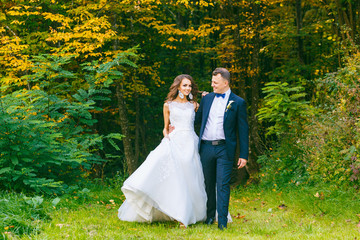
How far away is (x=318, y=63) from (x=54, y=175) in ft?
36.5

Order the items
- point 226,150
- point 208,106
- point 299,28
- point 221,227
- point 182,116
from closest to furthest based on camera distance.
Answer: point 221,227
point 226,150
point 208,106
point 182,116
point 299,28

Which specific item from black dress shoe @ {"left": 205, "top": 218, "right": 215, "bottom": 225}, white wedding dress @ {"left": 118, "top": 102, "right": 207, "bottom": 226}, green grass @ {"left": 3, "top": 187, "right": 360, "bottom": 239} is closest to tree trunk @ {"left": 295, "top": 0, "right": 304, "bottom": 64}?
green grass @ {"left": 3, "top": 187, "right": 360, "bottom": 239}

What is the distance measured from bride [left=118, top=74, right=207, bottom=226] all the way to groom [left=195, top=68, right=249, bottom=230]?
0.17 metres

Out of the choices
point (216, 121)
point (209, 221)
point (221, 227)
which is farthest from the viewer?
point (209, 221)

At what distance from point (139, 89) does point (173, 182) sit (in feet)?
33.4

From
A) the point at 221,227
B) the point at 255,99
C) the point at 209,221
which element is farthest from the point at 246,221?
the point at 255,99

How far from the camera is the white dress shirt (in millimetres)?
6000

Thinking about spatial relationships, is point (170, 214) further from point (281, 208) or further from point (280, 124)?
point (280, 124)

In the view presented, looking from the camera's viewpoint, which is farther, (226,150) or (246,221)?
(246,221)

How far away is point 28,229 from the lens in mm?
5152

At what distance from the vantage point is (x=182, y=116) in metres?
6.54

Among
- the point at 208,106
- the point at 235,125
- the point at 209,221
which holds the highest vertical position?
the point at 208,106

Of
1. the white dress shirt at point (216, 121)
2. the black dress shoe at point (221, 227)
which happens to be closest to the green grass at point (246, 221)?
the black dress shoe at point (221, 227)

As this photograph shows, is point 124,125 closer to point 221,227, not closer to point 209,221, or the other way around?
point 209,221
